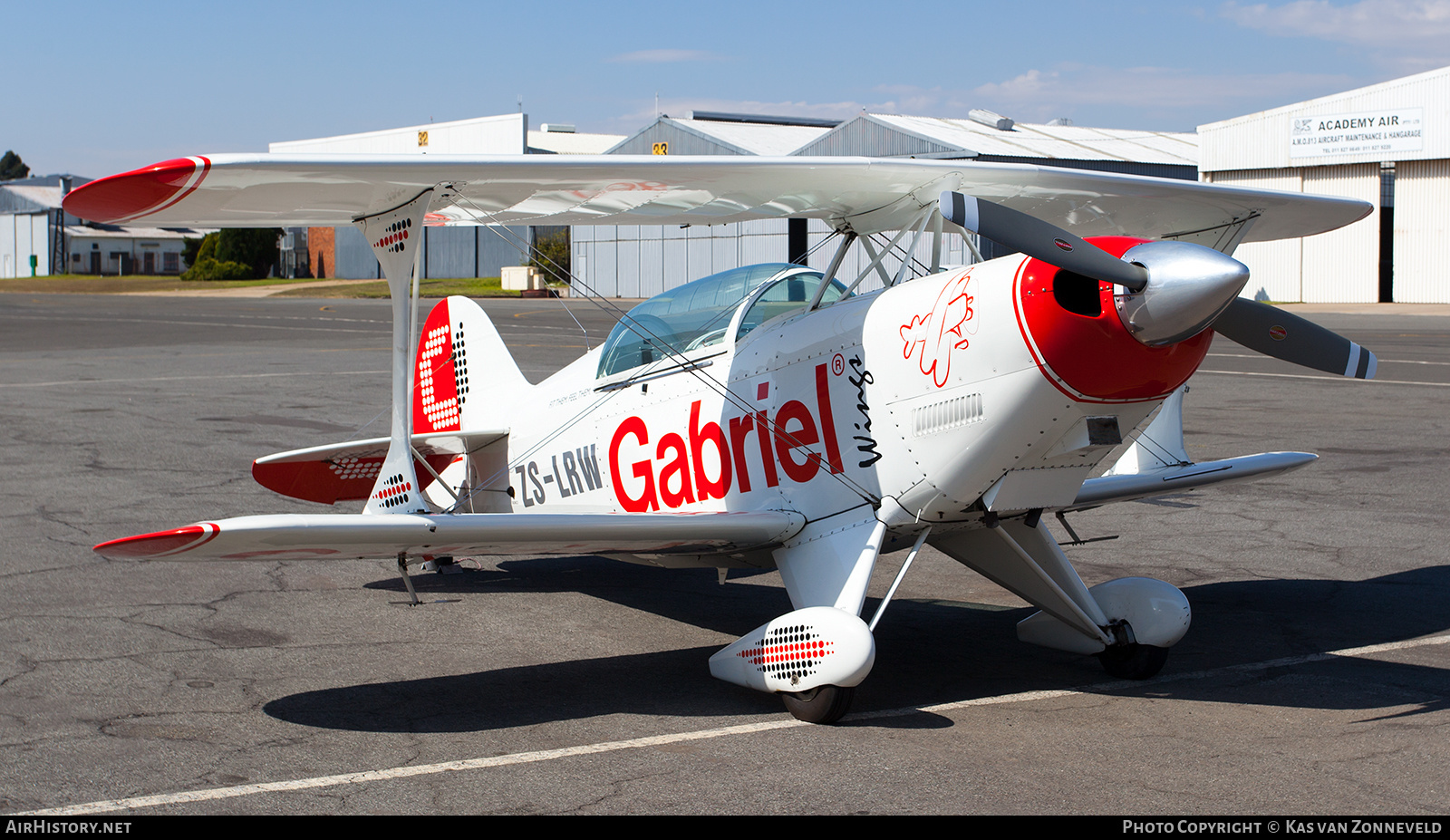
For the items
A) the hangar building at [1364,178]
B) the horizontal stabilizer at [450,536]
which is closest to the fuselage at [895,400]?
the horizontal stabilizer at [450,536]

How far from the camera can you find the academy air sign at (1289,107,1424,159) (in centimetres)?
4144

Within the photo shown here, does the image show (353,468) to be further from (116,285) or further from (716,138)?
(116,285)

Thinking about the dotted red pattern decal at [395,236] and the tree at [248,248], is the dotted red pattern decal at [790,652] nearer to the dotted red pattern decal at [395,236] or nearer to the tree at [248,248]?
the dotted red pattern decal at [395,236]

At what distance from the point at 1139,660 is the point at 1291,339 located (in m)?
1.73

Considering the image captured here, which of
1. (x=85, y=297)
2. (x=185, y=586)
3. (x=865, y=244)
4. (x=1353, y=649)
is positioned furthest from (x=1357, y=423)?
(x=85, y=297)

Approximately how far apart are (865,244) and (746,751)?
3.04 meters

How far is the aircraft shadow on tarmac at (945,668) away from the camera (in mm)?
5824

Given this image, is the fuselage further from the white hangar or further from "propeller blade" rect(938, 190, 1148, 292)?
the white hangar

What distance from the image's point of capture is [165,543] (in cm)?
490

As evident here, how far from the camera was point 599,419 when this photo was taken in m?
7.50

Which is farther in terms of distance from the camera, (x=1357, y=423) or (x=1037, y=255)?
(x=1357, y=423)

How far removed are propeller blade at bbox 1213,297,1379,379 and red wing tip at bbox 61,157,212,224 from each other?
4483 millimetres

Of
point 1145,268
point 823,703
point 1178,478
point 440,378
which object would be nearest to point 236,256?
point 440,378
